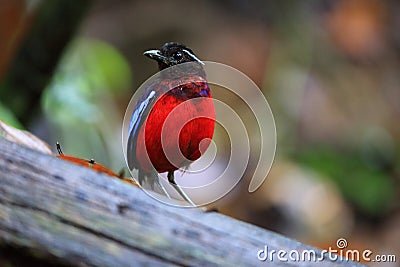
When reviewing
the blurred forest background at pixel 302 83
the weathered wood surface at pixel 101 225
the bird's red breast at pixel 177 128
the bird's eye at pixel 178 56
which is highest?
the bird's eye at pixel 178 56

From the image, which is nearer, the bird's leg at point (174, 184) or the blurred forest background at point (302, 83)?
the bird's leg at point (174, 184)

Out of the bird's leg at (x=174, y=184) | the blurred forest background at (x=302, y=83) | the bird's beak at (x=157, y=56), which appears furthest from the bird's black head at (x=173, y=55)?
the blurred forest background at (x=302, y=83)

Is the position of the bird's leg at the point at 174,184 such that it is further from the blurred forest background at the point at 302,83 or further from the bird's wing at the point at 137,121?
the blurred forest background at the point at 302,83

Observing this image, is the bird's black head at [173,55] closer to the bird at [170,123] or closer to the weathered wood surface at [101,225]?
the bird at [170,123]

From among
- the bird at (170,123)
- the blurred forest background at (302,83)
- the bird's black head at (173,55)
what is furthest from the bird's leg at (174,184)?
the blurred forest background at (302,83)

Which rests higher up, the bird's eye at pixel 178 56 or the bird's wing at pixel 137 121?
the bird's eye at pixel 178 56
